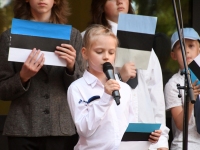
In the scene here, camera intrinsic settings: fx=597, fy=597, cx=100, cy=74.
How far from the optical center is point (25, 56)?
353cm

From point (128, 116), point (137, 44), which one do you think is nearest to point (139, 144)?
point (128, 116)

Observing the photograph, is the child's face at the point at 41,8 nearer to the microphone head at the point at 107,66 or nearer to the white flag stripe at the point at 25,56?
the white flag stripe at the point at 25,56

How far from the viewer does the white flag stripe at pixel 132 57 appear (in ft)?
12.4

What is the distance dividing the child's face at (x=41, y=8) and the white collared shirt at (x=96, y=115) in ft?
2.00

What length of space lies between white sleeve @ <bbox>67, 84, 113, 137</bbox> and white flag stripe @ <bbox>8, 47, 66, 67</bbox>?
25 centimetres

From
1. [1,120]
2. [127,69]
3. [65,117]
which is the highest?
[127,69]

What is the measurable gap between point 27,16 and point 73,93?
0.77 metres

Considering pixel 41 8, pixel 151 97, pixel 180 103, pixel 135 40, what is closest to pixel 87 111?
pixel 135 40

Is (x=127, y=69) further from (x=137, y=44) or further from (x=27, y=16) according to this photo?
(x=27, y=16)

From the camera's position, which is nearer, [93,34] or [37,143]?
[93,34]

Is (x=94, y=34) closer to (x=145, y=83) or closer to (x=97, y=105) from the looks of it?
(x=97, y=105)

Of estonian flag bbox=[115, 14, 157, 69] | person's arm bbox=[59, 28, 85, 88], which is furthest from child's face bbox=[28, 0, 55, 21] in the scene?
estonian flag bbox=[115, 14, 157, 69]

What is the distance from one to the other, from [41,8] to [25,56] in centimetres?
41

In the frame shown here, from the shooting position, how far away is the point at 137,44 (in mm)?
3793
